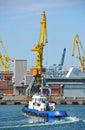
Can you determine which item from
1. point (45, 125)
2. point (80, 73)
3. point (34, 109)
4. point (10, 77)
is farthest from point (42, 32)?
point (45, 125)

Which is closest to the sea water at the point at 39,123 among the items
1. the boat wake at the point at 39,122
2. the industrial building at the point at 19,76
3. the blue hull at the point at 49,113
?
the boat wake at the point at 39,122

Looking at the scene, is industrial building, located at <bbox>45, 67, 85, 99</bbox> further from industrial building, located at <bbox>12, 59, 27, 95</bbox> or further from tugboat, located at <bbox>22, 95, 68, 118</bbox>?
tugboat, located at <bbox>22, 95, 68, 118</bbox>

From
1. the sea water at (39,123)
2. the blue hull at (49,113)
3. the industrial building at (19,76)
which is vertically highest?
the industrial building at (19,76)

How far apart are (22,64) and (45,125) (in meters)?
66.5

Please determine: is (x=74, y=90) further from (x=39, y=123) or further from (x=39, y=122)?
(x=39, y=123)

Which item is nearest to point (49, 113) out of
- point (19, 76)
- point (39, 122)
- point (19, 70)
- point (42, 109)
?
point (42, 109)

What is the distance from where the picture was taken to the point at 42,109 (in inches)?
2645

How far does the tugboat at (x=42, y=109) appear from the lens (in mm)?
64188

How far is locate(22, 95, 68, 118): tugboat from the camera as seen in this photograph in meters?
64.2

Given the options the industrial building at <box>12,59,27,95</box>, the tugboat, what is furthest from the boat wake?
the industrial building at <box>12,59,27,95</box>

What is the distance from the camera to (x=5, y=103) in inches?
4080

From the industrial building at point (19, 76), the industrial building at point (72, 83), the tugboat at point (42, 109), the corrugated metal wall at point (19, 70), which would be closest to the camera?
the tugboat at point (42, 109)

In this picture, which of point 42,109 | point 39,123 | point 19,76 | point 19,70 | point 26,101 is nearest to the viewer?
point 39,123

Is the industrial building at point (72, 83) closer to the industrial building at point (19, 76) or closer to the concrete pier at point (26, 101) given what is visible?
the industrial building at point (19, 76)
